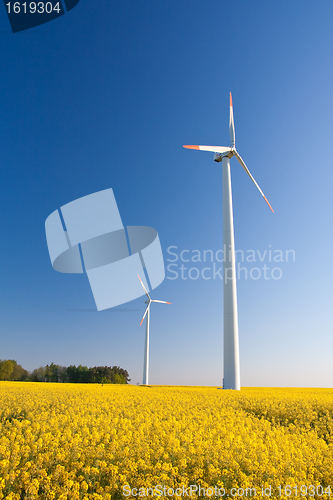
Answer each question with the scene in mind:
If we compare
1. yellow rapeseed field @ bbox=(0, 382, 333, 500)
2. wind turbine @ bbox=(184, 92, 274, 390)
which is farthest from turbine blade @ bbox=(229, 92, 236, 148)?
yellow rapeseed field @ bbox=(0, 382, 333, 500)

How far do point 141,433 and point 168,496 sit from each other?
2654mm

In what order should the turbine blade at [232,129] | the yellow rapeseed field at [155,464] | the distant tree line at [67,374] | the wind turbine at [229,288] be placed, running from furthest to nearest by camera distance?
1. the distant tree line at [67,374]
2. the turbine blade at [232,129]
3. the wind turbine at [229,288]
4. the yellow rapeseed field at [155,464]

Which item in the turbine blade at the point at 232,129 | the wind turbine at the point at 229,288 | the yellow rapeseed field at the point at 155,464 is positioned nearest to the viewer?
the yellow rapeseed field at the point at 155,464

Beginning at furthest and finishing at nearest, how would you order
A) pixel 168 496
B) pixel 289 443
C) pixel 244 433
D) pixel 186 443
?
pixel 244 433 < pixel 289 443 < pixel 186 443 < pixel 168 496

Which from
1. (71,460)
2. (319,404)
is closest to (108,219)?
(319,404)

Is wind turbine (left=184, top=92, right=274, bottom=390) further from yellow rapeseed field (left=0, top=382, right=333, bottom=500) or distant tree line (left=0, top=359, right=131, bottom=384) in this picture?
distant tree line (left=0, top=359, right=131, bottom=384)

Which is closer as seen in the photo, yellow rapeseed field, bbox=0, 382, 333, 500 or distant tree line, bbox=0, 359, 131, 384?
yellow rapeseed field, bbox=0, 382, 333, 500

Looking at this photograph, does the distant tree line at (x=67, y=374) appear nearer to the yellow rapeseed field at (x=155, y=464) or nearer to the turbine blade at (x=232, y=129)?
the turbine blade at (x=232, y=129)

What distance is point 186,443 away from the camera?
732 cm

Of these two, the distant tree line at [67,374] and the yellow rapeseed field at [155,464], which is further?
the distant tree line at [67,374]

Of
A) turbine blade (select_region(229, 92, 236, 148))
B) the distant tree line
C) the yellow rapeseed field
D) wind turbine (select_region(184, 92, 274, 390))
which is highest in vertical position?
turbine blade (select_region(229, 92, 236, 148))

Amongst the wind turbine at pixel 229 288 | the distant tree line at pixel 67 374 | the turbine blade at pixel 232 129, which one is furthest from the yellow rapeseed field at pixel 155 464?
the distant tree line at pixel 67 374

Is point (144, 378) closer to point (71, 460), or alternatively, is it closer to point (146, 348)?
point (146, 348)

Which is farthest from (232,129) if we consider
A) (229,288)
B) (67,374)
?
(67,374)
